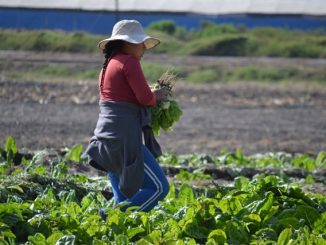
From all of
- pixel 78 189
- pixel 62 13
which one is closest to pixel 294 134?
pixel 78 189

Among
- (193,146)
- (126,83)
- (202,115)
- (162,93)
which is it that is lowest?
(202,115)

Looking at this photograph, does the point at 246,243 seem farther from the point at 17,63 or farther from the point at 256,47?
the point at 256,47

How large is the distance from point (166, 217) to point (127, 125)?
72cm

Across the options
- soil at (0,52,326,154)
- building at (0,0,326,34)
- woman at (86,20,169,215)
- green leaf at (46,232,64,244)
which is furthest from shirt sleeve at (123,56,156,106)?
building at (0,0,326,34)

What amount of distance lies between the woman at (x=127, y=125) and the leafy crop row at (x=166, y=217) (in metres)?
0.19

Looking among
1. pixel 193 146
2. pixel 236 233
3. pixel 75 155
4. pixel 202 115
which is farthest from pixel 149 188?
pixel 202 115

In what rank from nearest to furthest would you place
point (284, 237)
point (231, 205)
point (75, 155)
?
point (284, 237)
point (231, 205)
point (75, 155)

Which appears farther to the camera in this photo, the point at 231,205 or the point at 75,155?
the point at 75,155

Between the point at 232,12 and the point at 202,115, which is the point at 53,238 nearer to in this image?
the point at 202,115

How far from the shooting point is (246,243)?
6.46 m

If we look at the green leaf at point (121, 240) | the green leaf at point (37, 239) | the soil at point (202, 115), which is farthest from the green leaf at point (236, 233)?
the soil at point (202, 115)

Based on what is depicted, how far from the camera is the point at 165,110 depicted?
7.47m

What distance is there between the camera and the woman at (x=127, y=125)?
6969 millimetres

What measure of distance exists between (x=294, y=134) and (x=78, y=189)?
344 inches
